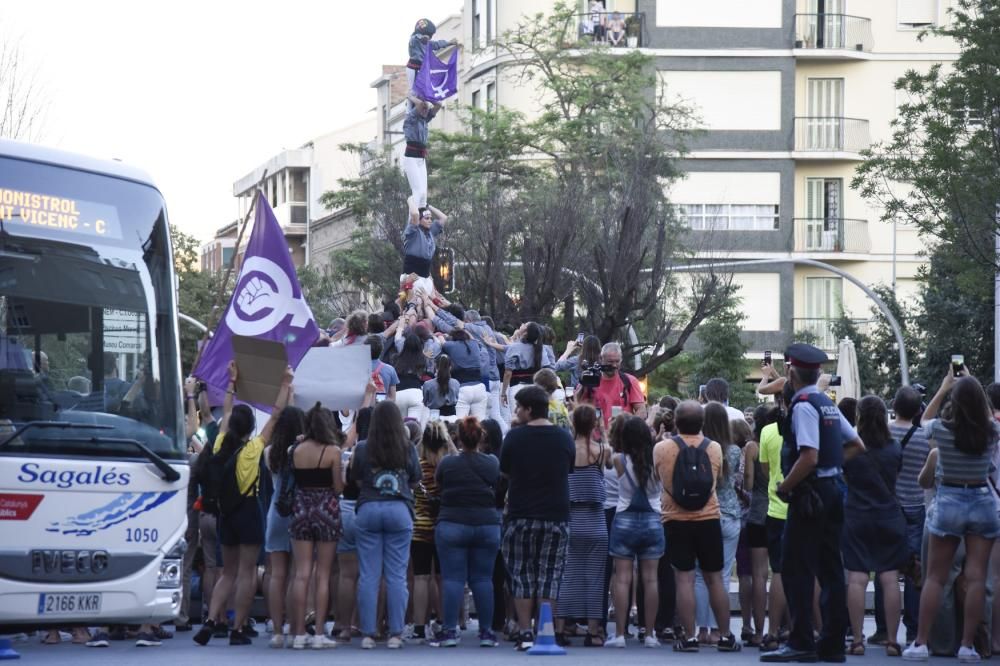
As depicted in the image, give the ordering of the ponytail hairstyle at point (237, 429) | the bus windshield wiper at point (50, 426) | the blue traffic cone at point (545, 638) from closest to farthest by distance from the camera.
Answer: the bus windshield wiper at point (50, 426)
the blue traffic cone at point (545, 638)
the ponytail hairstyle at point (237, 429)

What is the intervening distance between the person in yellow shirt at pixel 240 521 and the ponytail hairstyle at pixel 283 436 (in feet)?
0.22

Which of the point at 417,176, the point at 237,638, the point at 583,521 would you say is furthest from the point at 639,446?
the point at 417,176

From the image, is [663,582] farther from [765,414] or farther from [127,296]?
[127,296]

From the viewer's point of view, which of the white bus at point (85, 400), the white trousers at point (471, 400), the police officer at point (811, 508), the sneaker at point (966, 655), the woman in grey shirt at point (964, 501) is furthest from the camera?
the white trousers at point (471, 400)

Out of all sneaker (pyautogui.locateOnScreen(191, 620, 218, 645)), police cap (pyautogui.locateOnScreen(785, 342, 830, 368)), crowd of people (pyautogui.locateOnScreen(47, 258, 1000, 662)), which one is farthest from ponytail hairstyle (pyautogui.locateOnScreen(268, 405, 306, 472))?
police cap (pyautogui.locateOnScreen(785, 342, 830, 368))

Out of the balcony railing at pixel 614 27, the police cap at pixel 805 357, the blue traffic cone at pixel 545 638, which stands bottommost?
the blue traffic cone at pixel 545 638

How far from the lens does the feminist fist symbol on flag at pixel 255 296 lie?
51.2ft

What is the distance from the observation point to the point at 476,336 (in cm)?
2392

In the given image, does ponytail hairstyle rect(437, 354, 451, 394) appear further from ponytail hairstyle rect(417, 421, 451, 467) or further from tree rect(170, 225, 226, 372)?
tree rect(170, 225, 226, 372)

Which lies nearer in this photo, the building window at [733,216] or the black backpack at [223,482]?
the black backpack at [223,482]

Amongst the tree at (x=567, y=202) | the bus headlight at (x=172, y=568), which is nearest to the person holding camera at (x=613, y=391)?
the bus headlight at (x=172, y=568)

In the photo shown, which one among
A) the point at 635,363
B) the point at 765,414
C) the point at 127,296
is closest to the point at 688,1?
the point at 635,363

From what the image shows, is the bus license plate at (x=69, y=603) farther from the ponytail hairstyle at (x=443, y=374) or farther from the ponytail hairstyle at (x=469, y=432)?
the ponytail hairstyle at (x=443, y=374)

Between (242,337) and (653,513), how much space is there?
12.2ft
